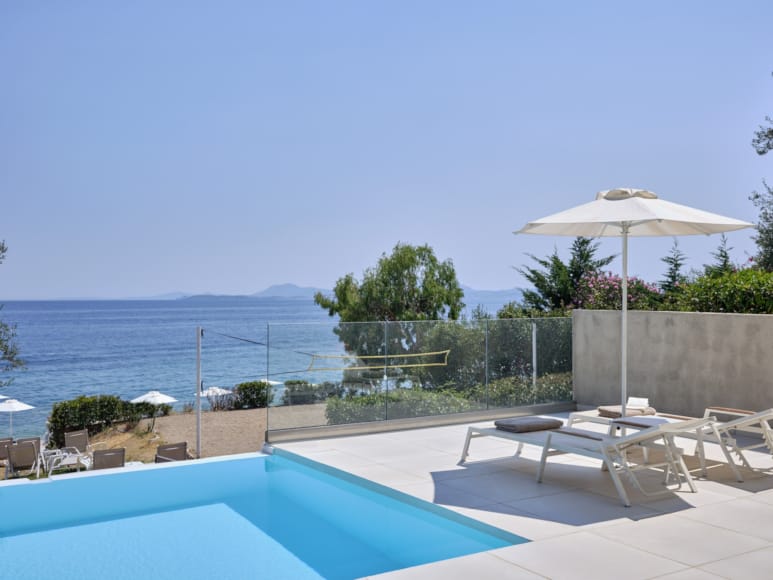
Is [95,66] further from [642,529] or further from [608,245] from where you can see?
[642,529]

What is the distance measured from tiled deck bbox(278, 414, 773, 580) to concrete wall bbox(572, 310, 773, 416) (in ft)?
4.51

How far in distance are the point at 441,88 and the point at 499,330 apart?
88.2 feet

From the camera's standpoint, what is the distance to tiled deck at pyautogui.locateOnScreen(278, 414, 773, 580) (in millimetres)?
4477

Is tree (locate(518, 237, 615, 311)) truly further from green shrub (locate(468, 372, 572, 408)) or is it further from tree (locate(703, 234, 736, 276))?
green shrub (locate(468, 372, 572, 408))

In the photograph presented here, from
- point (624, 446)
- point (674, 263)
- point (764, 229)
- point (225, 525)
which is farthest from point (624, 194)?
point (674, 263)

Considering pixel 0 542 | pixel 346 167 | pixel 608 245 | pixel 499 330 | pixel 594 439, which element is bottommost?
pixel 0 542

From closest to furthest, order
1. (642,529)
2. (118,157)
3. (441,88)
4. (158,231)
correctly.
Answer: (642,529), (441,88), (118,157), (158,231)

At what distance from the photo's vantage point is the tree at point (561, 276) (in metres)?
18.2

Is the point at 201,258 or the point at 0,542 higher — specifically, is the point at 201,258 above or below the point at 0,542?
above

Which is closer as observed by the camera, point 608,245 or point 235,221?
point 608,245

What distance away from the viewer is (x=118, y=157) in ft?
197

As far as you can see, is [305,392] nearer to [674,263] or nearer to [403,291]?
[403,291]

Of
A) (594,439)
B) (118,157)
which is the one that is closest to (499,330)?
(594,439)

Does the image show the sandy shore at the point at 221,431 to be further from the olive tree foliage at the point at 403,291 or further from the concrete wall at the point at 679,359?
the concrete wall at the point at 679,359
